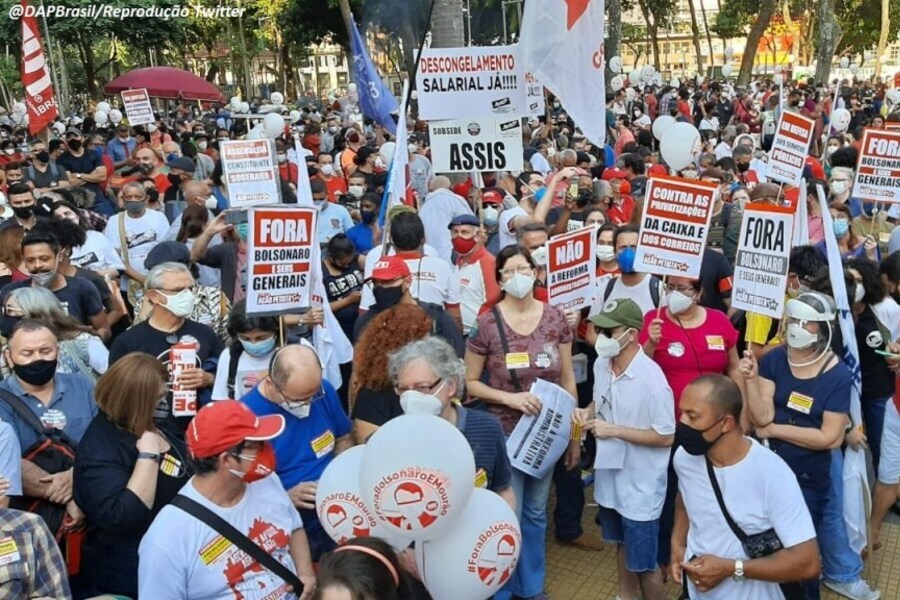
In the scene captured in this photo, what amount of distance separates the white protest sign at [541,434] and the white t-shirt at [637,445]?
254mm

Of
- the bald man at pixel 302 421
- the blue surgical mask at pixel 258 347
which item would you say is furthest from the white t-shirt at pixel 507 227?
the bald man at pixel 302 421

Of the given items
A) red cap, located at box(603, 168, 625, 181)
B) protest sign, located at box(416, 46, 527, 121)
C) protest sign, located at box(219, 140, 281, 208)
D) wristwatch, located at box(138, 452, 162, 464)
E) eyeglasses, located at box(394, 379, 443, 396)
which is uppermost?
protest sign, located at box(416, 46, 527, 121)

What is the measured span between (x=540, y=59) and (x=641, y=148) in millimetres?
6620

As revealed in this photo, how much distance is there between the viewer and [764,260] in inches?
195

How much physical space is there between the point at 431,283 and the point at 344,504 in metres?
2.76

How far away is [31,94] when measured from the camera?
41.8 ft

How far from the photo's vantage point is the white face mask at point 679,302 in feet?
15.9

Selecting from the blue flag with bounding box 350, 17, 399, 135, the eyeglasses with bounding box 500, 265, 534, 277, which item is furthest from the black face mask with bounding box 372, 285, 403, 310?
the blue flag with bounding box 350, 17, 399, 135

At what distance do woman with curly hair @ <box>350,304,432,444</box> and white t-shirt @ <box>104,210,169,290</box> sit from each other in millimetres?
4426

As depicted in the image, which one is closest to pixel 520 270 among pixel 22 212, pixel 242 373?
pixel 242 373

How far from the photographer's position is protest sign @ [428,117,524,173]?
24.6 feet

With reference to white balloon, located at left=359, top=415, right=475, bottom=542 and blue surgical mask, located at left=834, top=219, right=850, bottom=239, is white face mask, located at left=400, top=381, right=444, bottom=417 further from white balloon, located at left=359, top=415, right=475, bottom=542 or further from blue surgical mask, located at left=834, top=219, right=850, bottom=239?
blue surgical mask, located at left=834, top=219, right=850, bottom=239

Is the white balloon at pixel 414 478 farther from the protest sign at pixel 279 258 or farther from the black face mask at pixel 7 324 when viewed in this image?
the black face mask at pixel 7 324

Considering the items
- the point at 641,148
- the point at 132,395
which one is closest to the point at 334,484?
the point at 132,395
